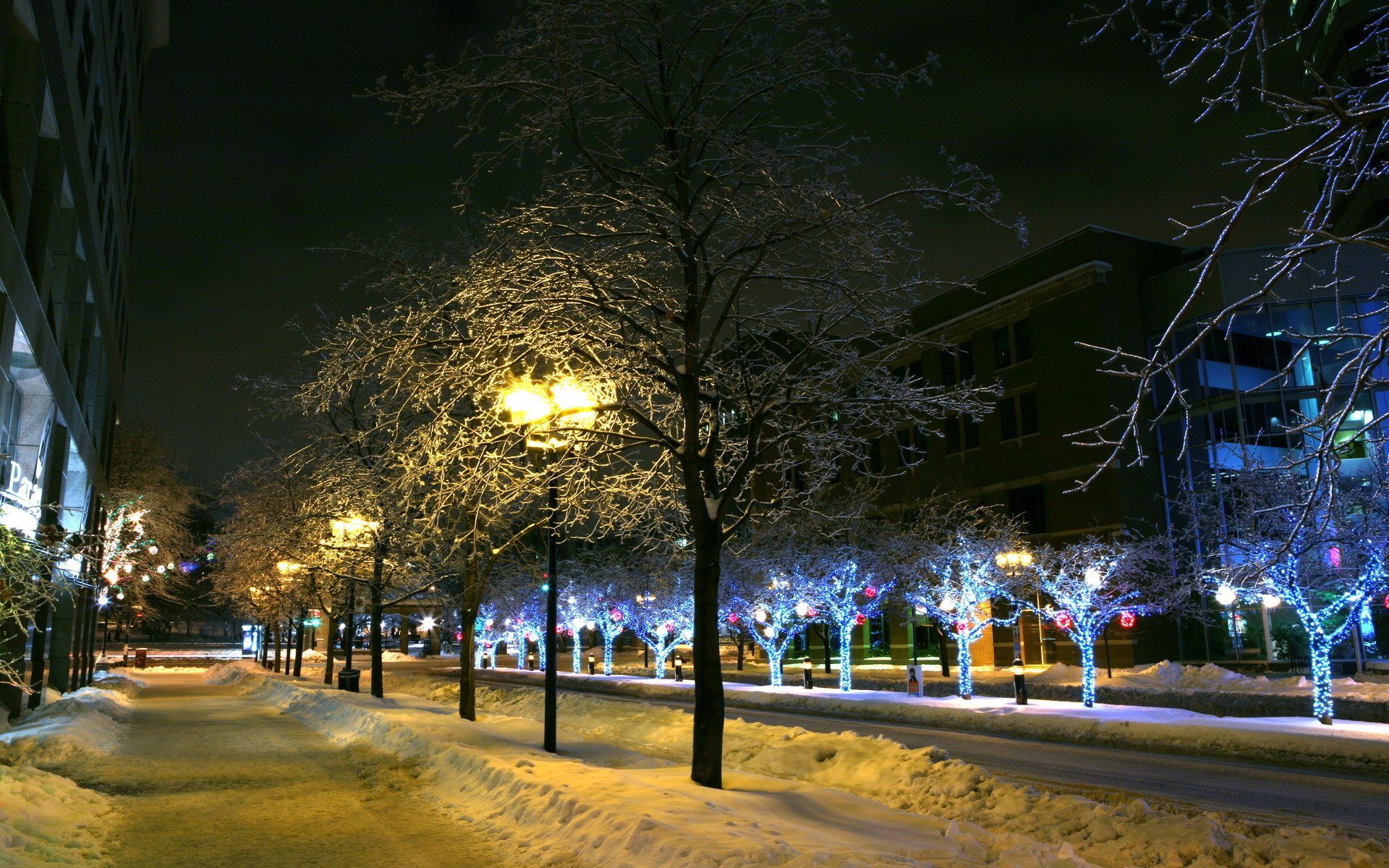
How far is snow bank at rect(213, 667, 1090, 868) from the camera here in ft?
25.7

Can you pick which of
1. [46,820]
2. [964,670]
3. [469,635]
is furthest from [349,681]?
[46,820]

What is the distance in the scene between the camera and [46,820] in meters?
9.70

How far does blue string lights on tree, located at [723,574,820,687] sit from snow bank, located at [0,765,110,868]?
28607mm

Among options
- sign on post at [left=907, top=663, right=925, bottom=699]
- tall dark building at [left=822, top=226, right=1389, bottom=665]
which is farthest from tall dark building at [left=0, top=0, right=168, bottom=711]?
tall dark building at [left=822, top=226, right=1389, bottom=665]

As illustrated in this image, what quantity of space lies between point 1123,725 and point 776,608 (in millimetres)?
18760

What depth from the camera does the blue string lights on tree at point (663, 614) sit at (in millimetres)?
47500

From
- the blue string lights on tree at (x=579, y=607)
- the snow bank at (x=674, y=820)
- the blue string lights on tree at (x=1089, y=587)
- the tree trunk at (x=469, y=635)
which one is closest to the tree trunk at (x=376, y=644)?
the tree trunk at (x=469, y=635)

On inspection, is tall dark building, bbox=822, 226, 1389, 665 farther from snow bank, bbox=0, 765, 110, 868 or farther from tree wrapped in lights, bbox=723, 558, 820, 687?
snow bank, bbox=0, 765, 110, 868

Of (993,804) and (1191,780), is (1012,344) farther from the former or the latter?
(993,804)

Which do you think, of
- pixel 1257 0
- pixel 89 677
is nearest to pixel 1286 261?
pixel 1257 0

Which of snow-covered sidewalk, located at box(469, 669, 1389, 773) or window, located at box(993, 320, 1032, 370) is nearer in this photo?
snow-covered sidewalk, located at box(469, 669, 1389, 773)

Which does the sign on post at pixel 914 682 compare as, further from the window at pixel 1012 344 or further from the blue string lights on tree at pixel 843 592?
the window at pixel 1012 344

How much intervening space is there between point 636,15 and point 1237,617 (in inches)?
1583

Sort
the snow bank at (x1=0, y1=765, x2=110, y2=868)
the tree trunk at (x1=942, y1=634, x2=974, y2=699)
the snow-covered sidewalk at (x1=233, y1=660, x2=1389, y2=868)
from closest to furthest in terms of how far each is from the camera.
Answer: the snow-covered sidewalk at (x1=233, y1=660, x2=1389, y2=868)
the snow bank at (x1=0, y1=765, x2=110, y2=868)
the tree trunk at (x1=942, y1=634, x2=974, y2=699)
